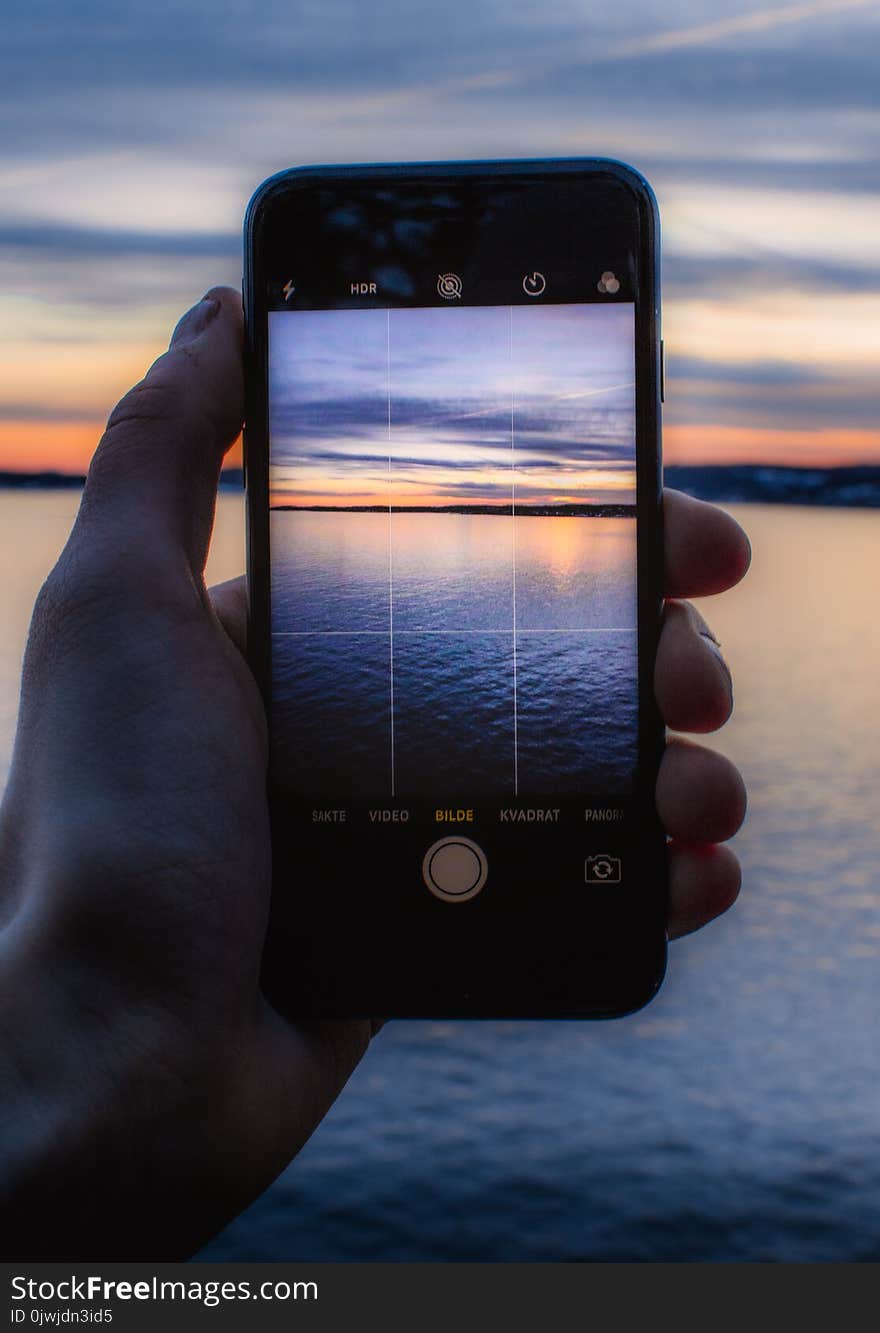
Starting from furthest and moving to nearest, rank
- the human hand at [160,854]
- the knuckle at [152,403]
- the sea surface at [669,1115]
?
1. the sea surface at [669,1115]
2. the knuckle at [152,403]
3. the human hand at [160,854]

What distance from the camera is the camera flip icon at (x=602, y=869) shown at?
7.95 ft

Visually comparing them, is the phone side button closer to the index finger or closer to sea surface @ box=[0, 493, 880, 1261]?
the index finger

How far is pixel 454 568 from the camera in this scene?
2.44 meters

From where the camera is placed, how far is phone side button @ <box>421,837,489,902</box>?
242 cm

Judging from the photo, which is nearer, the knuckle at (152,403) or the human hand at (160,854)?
the human hand at (160,854)

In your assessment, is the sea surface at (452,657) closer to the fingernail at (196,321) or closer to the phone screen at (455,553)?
the phone screen at (455,553)

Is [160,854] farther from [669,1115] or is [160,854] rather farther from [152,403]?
[669,1115]

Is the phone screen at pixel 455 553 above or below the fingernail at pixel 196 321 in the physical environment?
below

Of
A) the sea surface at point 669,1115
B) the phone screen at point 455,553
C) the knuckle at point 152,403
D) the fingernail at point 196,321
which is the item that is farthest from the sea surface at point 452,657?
the sea surface at point 669,1115

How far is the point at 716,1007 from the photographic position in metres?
31.8

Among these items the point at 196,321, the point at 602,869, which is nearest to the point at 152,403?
the point at 196,321

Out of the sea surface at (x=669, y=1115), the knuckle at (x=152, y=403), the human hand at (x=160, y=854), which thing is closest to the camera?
the human hand at (x=160, y=854)

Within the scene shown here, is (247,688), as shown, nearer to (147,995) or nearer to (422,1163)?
(147,995)

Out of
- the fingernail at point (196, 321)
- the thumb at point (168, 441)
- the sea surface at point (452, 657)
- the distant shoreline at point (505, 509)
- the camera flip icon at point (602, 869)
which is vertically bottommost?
the camera flip icon at point (602, 869)
